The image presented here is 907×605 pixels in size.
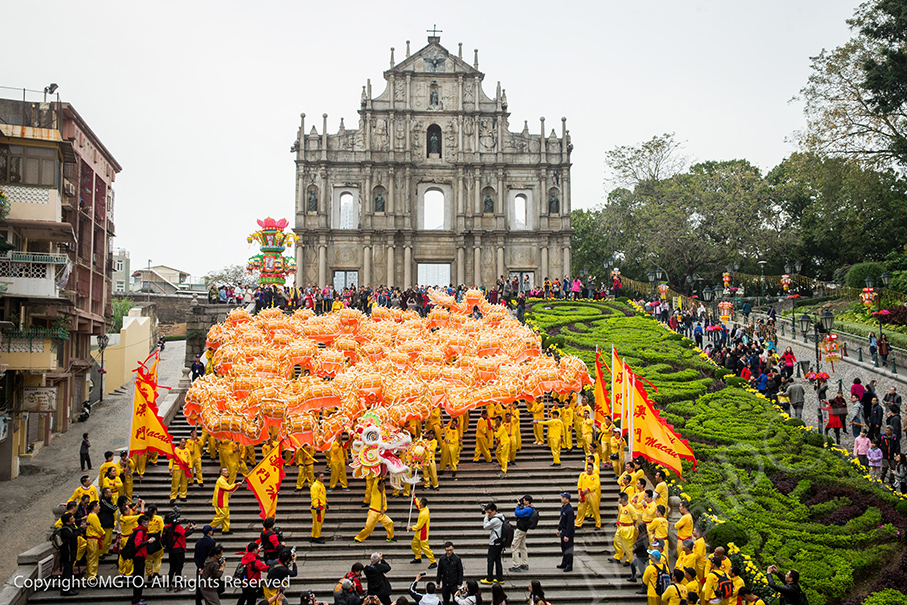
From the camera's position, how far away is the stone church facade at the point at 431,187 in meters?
43.9

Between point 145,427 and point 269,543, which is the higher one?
point 145,427

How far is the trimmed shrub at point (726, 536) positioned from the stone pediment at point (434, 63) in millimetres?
38064

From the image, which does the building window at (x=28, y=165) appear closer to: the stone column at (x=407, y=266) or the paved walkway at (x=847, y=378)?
the paved walkway at (x=847, y=378)

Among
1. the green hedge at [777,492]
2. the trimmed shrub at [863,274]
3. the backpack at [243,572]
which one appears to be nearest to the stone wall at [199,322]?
the green hedge at [777,492]

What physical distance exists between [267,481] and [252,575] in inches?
92.3

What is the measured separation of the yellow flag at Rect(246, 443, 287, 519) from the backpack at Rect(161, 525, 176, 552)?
1.36m

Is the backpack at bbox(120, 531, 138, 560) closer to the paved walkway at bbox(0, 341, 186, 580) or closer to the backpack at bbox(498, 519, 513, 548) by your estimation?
the paved walkway at bbox(0, 341, 186, 580)

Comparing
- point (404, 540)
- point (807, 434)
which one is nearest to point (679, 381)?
point (807, 434)

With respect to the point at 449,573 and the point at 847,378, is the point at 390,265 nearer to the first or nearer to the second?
the point at 847,378

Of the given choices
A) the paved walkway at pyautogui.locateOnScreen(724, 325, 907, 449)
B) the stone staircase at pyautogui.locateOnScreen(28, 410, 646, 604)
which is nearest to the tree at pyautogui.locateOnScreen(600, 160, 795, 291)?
the paved walkway at pyautogui.locateOnScreen(724, 325, 907, 449)

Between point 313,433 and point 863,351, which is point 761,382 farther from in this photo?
point 313,433

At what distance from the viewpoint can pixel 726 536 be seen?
11648mm

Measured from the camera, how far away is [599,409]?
1692 cm

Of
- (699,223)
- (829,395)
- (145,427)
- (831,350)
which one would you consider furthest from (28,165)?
(699,223)
